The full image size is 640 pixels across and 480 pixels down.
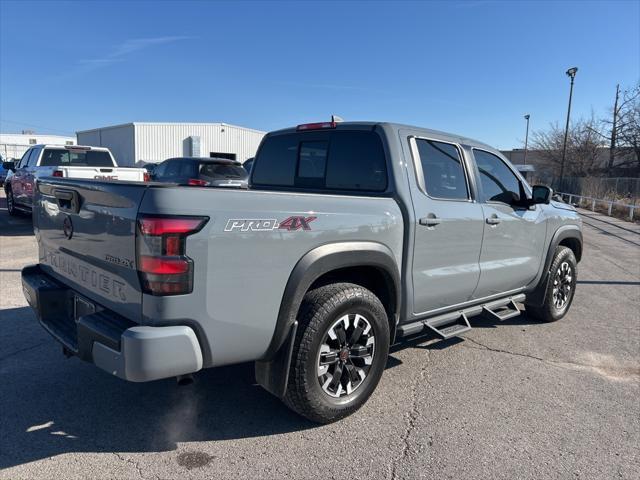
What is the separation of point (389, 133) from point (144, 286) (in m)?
2.13

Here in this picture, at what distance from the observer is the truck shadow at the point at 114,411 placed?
117 inches

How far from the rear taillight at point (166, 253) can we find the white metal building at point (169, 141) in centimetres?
3209

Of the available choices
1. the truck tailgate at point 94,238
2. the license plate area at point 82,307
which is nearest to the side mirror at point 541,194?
the truck tailgate at point 94,238

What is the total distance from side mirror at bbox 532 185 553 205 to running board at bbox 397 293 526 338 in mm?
1011

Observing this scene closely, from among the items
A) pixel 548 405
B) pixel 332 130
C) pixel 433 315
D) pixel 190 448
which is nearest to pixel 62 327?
pixel 190 448

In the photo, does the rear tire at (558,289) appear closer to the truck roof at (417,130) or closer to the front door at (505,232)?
the front door at (505,232)

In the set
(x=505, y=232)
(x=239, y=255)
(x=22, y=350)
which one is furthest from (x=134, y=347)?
(x=505, y=232)

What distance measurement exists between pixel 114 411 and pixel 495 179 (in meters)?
3.82

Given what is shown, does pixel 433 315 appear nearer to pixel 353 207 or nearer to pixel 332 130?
pixel 353 207

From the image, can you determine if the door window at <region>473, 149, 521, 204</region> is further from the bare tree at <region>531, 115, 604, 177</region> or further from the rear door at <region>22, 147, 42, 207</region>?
the bare tree at <region>531, 115, 604, 177</region>

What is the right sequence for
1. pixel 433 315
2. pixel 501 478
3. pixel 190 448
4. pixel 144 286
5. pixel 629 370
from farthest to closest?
pixel 629 370
pixel 433 315
pixel 190 448
pixel 501 478
pixel 144 286

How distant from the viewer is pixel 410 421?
335 cm

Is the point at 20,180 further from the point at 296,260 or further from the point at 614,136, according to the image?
the point at 614,136

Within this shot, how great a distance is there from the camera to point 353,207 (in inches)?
125
